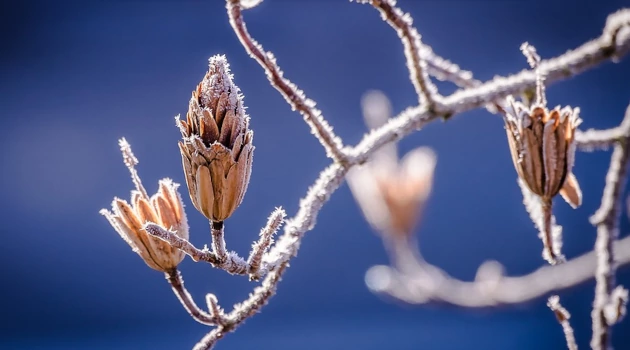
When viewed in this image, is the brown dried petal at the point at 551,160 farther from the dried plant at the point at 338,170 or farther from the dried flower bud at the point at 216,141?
the dried flower bud at the point at 216,141

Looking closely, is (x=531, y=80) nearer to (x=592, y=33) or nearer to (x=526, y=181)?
(x=526, y=181)

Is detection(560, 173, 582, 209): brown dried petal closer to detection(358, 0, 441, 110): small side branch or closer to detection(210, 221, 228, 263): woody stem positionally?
detection(358, 0, 441, 110): small side branch

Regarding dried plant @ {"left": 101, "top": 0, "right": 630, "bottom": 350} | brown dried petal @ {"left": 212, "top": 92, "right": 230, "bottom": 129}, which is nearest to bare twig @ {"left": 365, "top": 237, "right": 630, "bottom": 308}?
dried plant @ {"left": 101, "top": 0, "right": 630, "bottom": 350}

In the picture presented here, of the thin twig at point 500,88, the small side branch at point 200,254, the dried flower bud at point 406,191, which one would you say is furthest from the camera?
the dried flower bud at point 406,191

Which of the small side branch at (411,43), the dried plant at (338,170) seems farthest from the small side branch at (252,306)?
the small side branch at (411,43)

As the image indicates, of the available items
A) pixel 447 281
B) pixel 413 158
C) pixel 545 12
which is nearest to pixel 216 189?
pixel 413 158
